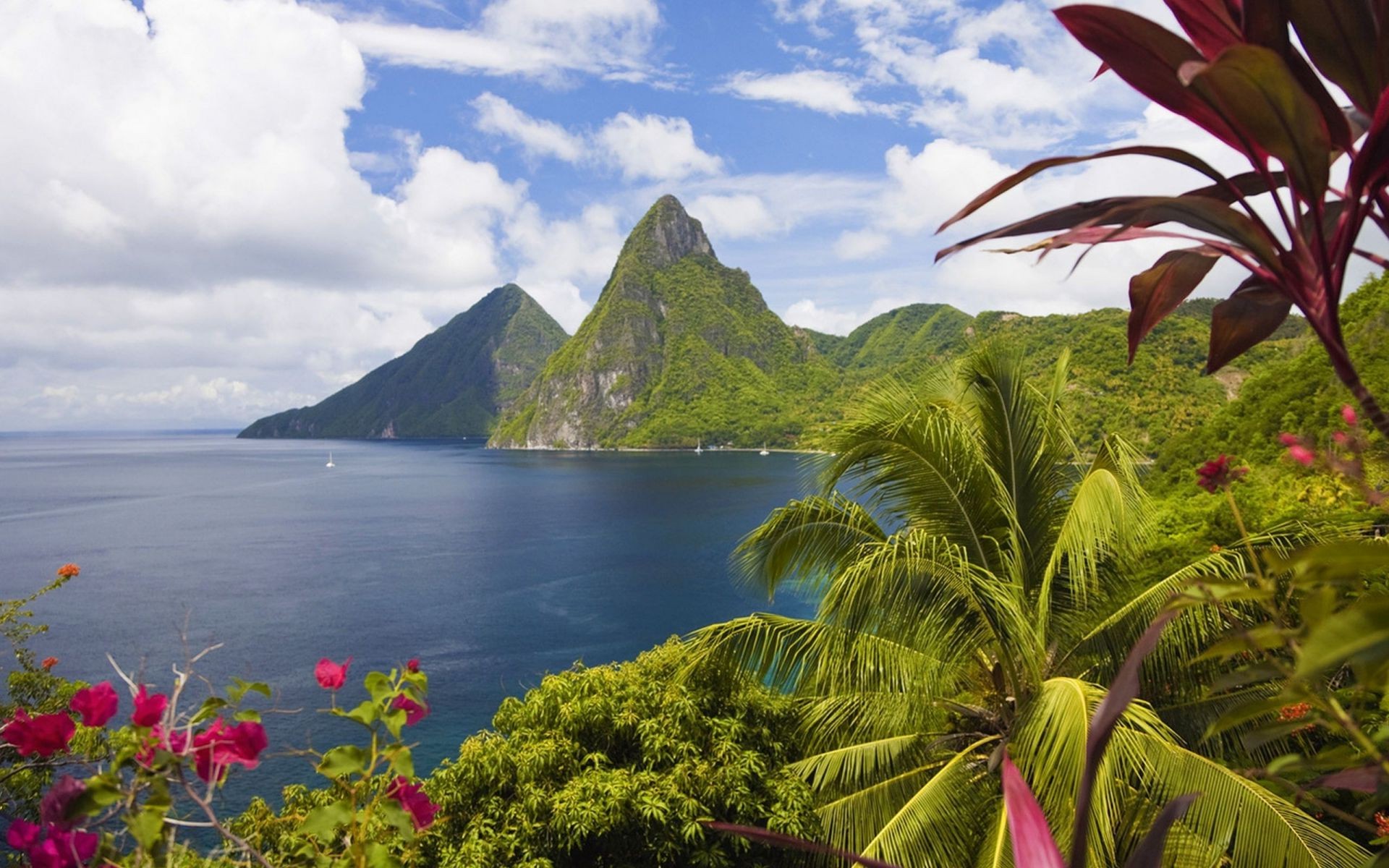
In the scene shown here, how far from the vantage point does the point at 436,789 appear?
5.46m

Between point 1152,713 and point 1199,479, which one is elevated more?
point 1199,479

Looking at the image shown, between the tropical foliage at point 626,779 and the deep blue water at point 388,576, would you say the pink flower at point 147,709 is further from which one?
the tropical foliage at point 626,779

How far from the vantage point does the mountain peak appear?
146000mm

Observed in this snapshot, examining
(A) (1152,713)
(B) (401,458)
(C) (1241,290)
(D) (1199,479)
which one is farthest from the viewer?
(B) (401,458)

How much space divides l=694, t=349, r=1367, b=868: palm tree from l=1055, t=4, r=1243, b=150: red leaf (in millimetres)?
3523

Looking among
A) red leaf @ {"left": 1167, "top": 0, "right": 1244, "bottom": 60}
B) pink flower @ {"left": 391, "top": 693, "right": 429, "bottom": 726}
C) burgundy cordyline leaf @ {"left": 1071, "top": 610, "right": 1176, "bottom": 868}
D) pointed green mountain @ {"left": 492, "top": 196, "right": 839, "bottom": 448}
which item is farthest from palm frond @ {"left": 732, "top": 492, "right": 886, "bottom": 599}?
pointed green mountain @ {"left": 492, "top": 196, "right": 839, "bottom": 448}

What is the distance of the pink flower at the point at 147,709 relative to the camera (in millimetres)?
1197

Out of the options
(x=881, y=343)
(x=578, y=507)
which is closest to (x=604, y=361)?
(x=881, y=343)

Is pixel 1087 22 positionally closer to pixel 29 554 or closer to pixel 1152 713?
pixel 1152 713

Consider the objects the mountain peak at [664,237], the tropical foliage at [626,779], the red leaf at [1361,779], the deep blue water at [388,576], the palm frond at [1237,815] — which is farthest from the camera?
the mountain peak at [664,237]

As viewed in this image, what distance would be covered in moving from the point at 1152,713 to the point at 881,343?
6107 inches

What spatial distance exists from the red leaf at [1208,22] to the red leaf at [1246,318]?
330 millimetres

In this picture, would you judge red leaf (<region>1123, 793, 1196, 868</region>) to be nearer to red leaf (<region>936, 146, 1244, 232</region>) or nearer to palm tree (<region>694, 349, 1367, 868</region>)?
red leaf (<region>936, 146, 1244, 232</region>)

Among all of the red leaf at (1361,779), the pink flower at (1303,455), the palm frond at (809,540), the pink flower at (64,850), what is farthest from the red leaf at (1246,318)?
the palm frond at (809,540)
